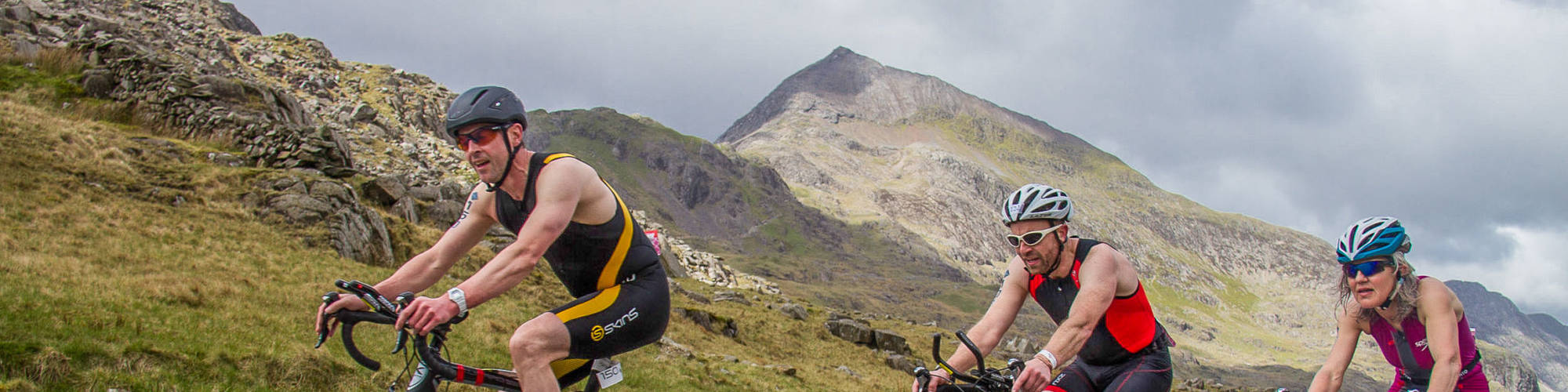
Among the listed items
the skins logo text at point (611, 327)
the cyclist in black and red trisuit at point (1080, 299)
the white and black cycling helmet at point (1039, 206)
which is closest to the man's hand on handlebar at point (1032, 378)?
the cyclist in black and red trisuit at point (1080, 299)

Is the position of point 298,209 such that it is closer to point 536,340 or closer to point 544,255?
point 544,255

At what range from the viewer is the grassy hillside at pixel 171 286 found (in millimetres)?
9180

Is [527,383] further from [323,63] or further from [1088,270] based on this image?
[323,63]

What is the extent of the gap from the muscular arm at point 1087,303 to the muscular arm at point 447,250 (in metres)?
4.24

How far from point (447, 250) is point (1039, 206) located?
452 cm

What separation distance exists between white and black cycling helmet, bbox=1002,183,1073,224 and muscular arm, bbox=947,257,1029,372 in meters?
0.36

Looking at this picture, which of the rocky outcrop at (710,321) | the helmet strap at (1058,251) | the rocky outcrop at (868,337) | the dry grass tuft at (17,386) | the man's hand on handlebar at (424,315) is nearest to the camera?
the man's hand on handlebar at (424,315)

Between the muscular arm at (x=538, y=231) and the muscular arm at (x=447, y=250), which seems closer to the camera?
the muscular arm at (x=538, y=231)

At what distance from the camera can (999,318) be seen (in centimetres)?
632

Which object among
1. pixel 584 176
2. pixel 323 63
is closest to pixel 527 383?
pixel 584 176

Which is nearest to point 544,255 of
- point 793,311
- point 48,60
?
point 48,60

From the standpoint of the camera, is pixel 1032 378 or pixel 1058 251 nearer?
pixel 1032 378

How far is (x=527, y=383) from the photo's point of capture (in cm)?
470

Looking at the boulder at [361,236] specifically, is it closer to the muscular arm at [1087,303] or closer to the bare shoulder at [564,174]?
the bare shoulder at [564,174]
